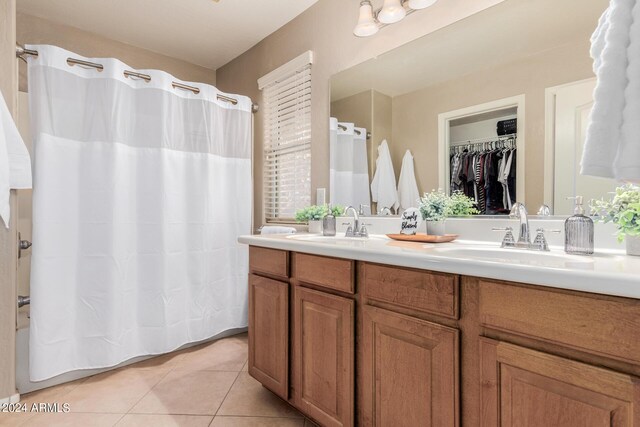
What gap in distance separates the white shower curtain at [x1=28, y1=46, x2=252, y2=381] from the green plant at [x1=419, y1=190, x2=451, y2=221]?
4.87 ft

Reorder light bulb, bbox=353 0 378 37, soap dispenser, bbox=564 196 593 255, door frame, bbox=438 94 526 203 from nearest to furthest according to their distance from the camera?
soap dispenser, bbox=564 196 593 255 → door frame, bbox=438 94 526 203 → light bulb, bbox=353 0 378 37

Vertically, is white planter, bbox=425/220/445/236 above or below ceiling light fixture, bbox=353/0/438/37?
below

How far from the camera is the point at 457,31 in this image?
1576mm

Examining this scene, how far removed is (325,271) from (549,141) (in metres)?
0.99

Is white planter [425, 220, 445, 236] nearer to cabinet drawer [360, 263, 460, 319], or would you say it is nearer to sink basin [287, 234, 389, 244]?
sink basin [287, 234, 389, 244]

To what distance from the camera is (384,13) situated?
1.71 metres

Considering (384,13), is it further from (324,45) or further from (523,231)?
(523,231)

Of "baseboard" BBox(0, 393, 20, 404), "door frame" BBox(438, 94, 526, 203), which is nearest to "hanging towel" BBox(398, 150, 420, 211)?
"door frame" BBox(438, 94, 526, 203)

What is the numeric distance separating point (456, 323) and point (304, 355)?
2.36 ft

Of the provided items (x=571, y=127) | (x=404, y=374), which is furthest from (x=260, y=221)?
(x=571, y=127)

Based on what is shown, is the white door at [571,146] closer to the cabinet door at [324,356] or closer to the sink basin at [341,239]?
the sink basin at [341,239]

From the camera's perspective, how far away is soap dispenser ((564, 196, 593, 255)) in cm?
106

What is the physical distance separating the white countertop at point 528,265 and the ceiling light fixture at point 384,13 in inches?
46.4

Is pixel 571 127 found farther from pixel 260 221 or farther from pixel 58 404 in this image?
pixel 58 404
